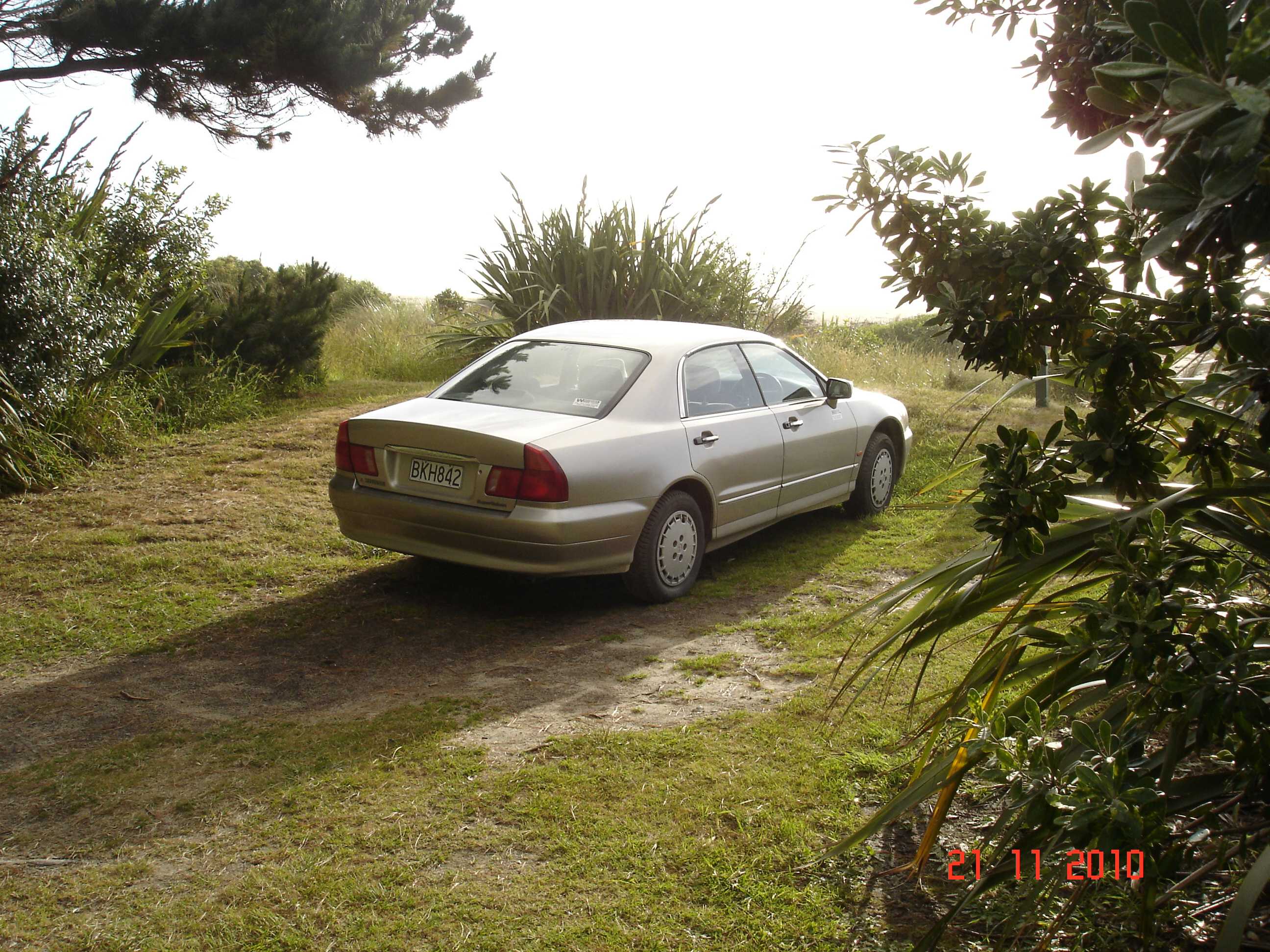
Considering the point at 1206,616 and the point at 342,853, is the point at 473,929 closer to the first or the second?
the point at 342,853

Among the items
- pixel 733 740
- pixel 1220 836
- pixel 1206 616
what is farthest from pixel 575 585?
pixel 1206 616

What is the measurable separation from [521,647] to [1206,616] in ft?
12.8

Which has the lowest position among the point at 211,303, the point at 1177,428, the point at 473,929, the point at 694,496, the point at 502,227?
the point at 473,929

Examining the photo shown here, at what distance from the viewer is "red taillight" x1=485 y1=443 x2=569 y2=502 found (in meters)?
5.48

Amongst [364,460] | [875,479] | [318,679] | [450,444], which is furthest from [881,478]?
[318,679]

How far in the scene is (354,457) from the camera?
6.07 metres

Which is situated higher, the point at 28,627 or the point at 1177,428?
the point at 1177,428

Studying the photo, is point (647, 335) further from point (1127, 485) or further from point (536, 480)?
point (1127, 485)

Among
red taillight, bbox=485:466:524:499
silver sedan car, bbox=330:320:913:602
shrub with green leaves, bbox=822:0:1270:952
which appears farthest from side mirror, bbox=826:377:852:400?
shrub with green leaves, bbox=822:0:1270:952

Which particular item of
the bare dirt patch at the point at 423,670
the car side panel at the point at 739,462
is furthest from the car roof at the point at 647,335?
the bare dirt patch at the point at 423,670

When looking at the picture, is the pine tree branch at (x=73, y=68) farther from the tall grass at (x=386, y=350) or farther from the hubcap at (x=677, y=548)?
the hubcap at (x=677, y=548)

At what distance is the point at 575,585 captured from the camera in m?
6.75

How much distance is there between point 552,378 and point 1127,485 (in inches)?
179
